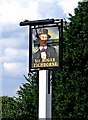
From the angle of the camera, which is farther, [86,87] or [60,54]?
[86,87]

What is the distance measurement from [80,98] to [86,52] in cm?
258

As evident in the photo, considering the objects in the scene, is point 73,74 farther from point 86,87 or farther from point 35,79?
point 35,79

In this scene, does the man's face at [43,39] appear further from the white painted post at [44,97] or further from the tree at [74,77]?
the tree at [74,77]

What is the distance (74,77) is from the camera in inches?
1126

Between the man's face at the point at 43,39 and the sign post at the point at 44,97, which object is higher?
the man's face at the point at 43,39

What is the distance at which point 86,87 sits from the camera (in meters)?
28.5

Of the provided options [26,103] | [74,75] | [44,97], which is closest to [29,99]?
[26,103]

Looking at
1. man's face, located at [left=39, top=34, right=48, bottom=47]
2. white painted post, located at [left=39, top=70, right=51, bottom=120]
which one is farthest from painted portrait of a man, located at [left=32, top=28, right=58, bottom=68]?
white painted post, located at [left=39, top=70, right=51, bottom=120]

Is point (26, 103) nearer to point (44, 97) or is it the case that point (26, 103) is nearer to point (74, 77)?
point (74, 77)

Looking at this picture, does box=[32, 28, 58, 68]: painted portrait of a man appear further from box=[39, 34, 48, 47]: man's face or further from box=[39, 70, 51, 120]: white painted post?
box=[39, 70, 51, 120]: white painted post

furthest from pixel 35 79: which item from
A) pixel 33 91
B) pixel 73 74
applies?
pixel 73 74

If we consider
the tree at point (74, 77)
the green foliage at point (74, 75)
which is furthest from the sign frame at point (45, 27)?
the tree at point (74, 77)

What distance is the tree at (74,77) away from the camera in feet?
93.1

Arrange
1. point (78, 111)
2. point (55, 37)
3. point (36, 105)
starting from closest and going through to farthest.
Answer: point (55, 37)
point (78, 111)
point (36, 105)
